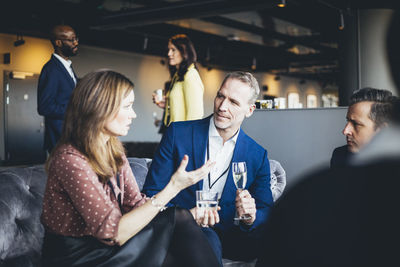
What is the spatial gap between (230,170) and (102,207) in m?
0.84

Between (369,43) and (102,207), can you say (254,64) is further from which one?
(102,207)

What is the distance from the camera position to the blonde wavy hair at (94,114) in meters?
1.62

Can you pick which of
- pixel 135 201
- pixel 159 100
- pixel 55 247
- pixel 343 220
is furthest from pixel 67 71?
pixel 343 220

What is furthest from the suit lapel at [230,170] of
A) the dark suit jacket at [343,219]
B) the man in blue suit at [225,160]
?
the dark suit jacket at [343,219]

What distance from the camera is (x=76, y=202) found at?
1.49 metres

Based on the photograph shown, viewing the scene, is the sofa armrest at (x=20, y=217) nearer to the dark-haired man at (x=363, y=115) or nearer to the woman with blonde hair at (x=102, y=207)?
the woman with blonde hair at (x=102, y=207)

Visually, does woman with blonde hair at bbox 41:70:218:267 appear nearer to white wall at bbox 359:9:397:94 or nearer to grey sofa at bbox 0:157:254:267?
grey sofa at bbox 0:157:254:267

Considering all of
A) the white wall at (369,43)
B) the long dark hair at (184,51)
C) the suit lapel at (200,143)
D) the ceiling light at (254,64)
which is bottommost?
the suit lapel at (200,143)

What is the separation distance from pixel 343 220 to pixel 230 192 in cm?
173

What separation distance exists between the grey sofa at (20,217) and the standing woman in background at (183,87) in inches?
52.5

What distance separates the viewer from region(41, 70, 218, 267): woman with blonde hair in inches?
59.1

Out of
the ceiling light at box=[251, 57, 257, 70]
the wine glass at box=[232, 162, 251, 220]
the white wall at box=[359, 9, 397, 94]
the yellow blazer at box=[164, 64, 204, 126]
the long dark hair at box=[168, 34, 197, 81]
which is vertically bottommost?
the wine glass at box=[232, 162, 251, 220]

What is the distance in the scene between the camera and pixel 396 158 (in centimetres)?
41

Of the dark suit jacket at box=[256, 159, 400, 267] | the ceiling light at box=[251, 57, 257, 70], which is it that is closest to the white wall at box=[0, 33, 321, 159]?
the ceiling light at box=[251, 57, 257, 70]
